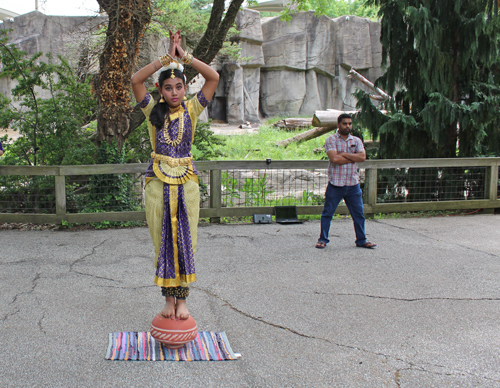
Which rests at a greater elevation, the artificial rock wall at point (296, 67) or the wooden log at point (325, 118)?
the artificial rock wall at point (296, 67)

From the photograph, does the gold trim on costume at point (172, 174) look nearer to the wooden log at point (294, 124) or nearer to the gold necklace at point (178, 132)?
the gold necklace at point (178, 132)

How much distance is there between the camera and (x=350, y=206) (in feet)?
22.2

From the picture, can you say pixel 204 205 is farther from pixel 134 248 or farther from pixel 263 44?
pixel 263 44

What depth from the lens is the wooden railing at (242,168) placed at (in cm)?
776

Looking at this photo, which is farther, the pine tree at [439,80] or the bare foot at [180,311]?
the pine tree at [439,80]

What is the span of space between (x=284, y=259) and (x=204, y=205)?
3449mm

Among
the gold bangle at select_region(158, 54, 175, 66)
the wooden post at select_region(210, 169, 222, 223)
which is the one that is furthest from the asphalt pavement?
the gold bangle at select_region(158, 54, 175, 66)

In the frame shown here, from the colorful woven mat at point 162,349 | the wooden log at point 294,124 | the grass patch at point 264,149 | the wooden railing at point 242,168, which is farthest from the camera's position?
the wooden log at point 294,124

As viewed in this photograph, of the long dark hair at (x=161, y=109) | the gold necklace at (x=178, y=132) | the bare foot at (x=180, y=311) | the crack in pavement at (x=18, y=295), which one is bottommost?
the crack in pavement at (x=18, y=295)

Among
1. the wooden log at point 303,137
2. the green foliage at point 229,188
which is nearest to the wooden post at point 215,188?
the green foliage at point 229,188

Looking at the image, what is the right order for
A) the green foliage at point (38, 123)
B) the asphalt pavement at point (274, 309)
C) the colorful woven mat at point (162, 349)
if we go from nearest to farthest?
the asphalt pavement at point (274, 309) → the colorful woven mat at point (162, 349) → the green foliage at point (38, 123)

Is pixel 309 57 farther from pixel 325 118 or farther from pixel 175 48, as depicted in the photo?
pixel 175 48

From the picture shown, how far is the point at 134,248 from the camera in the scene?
6.60 metres

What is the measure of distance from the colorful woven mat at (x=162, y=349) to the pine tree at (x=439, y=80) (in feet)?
23.4
